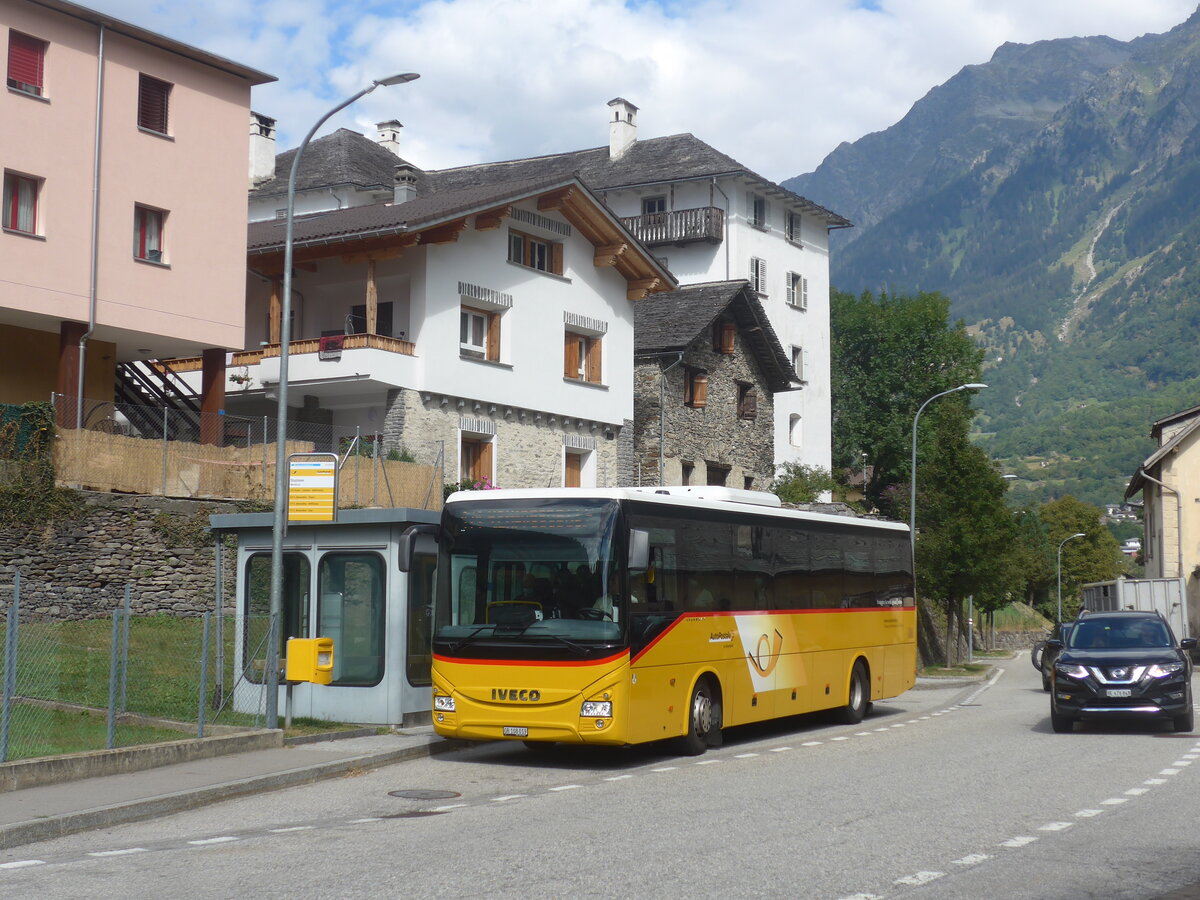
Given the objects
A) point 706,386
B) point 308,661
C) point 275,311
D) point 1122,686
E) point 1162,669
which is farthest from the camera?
point 706,386

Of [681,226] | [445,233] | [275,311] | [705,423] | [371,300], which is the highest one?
[681,226]

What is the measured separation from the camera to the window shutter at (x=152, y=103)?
3183cm

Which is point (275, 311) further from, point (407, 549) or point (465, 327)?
point (407, 549)

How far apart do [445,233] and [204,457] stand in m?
9.79

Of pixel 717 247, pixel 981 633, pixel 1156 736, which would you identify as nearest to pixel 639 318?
pixel 717 247

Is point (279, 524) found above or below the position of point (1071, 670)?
above

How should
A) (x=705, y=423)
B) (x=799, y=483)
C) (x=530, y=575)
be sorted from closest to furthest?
(x=530, y=575), (x=705, y=423), (x=799, y=483)

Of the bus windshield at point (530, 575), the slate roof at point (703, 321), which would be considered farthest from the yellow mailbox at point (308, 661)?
the slate roof at point (703, 321)

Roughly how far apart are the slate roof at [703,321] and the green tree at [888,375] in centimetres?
1715

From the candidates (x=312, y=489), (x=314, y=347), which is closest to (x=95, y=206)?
(x=314, y=347)

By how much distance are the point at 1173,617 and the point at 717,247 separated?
22.1m

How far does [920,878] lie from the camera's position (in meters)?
9.19

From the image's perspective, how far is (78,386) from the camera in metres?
29.8

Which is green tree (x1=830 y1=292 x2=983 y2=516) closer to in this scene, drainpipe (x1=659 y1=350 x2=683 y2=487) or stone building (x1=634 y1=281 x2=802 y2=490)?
stone building (x1=634 y1=281 x2=802 y2=490)
